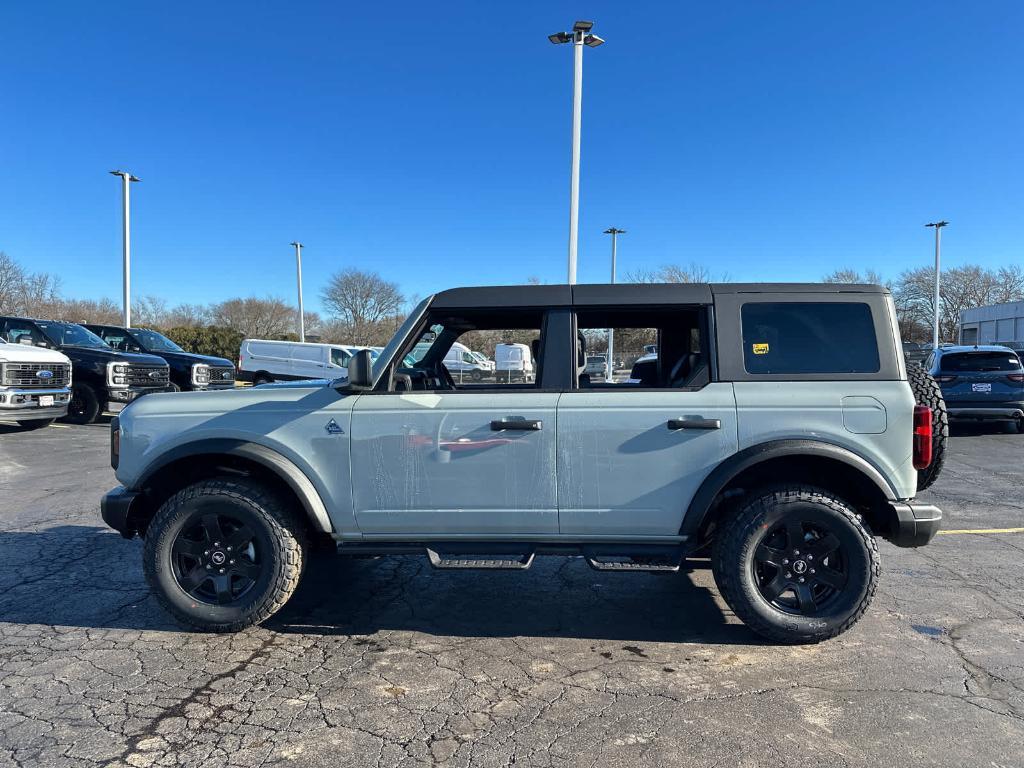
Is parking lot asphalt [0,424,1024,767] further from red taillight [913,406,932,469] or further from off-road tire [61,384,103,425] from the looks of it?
off-road tire [61,384,103,425]

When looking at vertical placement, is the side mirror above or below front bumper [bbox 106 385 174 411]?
above

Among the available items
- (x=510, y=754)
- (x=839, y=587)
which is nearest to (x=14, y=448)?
(x=510, y=754)

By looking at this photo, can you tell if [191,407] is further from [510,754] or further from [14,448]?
[14,448]

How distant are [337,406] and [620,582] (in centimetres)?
227

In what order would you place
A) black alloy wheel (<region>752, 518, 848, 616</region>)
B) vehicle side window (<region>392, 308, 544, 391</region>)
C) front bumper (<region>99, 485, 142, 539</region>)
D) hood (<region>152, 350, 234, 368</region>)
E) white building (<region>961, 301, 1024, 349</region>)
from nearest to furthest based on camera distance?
black alloy wheel (<region>752, 518, 848, 616</region>) < front bumper (<region>99, 485, 142, 539</region>) < vehicle side window (<region>392, 308, 544, 391</region>) < hood (<region>152, 350, 234, 368</region>) < white building (<region>961, 301, 1024, 349</region>)

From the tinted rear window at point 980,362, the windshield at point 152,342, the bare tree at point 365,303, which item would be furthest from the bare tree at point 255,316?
the tinted rear window at point 980,362

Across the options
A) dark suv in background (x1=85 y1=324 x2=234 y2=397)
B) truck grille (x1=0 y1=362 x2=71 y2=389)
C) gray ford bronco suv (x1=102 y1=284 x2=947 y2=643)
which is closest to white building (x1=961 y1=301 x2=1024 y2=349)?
dark suv in background (x1=85 y1=324 x2=234 y2=397)

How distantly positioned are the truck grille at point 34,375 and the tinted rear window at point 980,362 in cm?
1559

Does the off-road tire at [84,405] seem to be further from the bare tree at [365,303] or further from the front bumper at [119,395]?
the bare tree at [365,303]

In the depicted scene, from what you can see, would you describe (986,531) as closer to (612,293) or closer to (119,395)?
(612,293)

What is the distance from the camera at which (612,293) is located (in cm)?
372

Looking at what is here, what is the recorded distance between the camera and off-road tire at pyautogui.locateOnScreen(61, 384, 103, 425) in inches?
516

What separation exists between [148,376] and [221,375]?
322 cm

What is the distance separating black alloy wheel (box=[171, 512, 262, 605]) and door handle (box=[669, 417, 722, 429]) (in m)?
2.37
